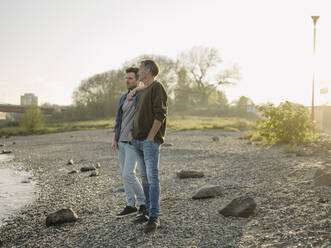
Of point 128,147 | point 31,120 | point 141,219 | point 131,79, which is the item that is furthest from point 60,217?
point 31,120

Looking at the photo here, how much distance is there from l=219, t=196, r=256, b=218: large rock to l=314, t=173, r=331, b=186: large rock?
1.44m

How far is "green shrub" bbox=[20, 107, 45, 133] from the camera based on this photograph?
31.3 m

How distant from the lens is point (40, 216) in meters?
4.98

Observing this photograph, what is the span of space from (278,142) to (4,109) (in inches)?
2287

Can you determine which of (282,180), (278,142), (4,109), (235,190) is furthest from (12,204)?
(4,109)

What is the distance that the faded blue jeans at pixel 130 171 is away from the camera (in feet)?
13.5

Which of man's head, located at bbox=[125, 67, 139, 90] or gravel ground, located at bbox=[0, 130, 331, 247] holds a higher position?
man's head, located at bbox=[125, 67, 139, 90]

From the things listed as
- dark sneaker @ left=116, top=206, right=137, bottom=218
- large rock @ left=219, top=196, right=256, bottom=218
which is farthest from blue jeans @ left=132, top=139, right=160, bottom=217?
large rock @ left=219, top=196, right=256, bottom=218

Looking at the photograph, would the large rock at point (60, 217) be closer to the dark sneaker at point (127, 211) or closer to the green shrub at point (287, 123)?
the dark sneaker at point (127, 211)

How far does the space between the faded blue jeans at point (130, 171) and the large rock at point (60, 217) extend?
0.90 metres

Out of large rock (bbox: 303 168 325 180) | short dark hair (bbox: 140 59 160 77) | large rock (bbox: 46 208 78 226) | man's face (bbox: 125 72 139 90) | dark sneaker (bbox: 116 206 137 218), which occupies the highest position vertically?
short dark hair (bbox: 140 59 160 77)

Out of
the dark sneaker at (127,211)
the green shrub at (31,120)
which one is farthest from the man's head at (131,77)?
the green shrub at (31,120)

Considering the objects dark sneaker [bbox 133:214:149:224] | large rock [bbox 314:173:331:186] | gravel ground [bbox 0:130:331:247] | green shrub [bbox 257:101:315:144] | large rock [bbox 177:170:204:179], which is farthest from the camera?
green shrub [bbox 257:101:315:144]

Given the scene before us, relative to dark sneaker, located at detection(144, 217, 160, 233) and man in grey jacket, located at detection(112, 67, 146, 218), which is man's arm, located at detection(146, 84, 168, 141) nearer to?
man in grey jacket, located at detection(112, 67, 146, 218)
